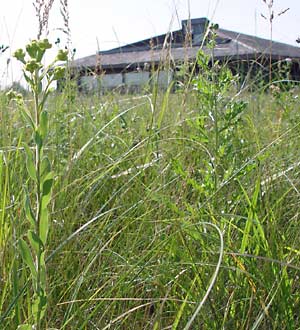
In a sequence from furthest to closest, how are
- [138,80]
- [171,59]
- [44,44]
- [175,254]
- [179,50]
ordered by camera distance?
[179,50], [138,80], [171,59], [175,254], [44,44]

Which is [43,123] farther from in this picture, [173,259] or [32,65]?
[173,259]

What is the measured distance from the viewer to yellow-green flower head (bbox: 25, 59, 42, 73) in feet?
3.64

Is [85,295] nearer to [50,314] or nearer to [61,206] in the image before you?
[50,314]

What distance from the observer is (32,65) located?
1112 millimetres

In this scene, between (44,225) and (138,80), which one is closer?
(44,225)

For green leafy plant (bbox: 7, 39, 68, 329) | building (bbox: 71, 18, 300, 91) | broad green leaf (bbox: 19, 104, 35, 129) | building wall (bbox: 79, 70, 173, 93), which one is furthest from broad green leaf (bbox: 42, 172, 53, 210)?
building wall (bbox: 79, 70, 173, 93)

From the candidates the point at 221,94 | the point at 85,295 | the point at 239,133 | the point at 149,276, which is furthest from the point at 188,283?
the point at 239,133

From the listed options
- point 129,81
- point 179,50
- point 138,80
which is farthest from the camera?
point 179,50

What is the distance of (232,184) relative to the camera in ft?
6.16

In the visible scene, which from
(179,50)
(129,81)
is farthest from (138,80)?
(129,81)

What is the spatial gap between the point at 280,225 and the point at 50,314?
0.71 metres

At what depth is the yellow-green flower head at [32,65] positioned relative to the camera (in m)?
1.11

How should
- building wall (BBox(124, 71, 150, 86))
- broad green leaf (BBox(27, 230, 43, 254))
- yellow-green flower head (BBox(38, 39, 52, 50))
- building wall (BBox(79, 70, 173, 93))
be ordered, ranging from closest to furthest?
broad green leaf (BBox(27, 230, 43, 254)) < yellow-green flower head (BBox(38, 39, 52, 50)) < building wall (BBox(79, 70, 173, 93)) < building wall (BBox(124, 71, 150, 86))

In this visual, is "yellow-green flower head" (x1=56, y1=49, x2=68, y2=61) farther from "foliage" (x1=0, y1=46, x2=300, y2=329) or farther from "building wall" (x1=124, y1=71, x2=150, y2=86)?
"building wall" (x1=124, y1=71, x2=150, y2=86)
